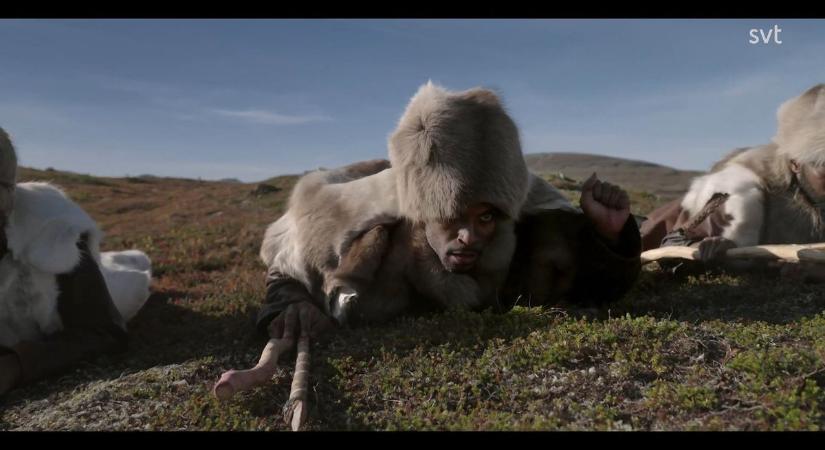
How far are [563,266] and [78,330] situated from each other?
4.44m

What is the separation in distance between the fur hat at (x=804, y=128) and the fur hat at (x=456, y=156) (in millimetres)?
3164

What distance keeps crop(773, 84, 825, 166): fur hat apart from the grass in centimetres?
129

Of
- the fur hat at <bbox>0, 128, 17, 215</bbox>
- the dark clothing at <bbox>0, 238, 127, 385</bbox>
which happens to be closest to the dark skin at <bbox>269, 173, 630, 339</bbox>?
the dark clothing at <bbox>0, 238, 127, 385</bbox>

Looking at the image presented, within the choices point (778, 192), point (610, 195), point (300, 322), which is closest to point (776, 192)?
point (778, 192)

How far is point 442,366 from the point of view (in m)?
4.90

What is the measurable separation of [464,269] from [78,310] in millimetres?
3553

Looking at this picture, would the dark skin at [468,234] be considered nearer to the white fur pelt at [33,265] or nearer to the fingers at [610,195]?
the fingers at [610,195]

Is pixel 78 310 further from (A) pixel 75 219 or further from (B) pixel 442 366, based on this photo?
(B) pixel 442 366

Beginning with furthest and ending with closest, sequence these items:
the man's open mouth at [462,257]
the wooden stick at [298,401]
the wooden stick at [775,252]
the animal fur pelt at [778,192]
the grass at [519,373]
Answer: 1. the animal fur pelt at [778,192]
2. the wooden stick at [775,252]
3. the man's open mouth at [462,257]
4. the wooden stick at [298,401]
5. the grass at [519,373]

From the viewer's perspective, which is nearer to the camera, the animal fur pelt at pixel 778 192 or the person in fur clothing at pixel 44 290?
the person in fur clothing at pixel 44 290

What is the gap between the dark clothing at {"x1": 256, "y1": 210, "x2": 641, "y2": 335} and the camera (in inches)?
232

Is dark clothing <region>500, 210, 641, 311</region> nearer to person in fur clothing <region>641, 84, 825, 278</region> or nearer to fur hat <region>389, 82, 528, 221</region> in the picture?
fur hat <region>389, 82, 528, 221</region>

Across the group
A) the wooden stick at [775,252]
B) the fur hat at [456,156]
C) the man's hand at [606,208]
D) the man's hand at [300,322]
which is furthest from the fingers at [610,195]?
the man's hand at [300,322]

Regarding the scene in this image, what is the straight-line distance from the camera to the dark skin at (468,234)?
17.4 feet
